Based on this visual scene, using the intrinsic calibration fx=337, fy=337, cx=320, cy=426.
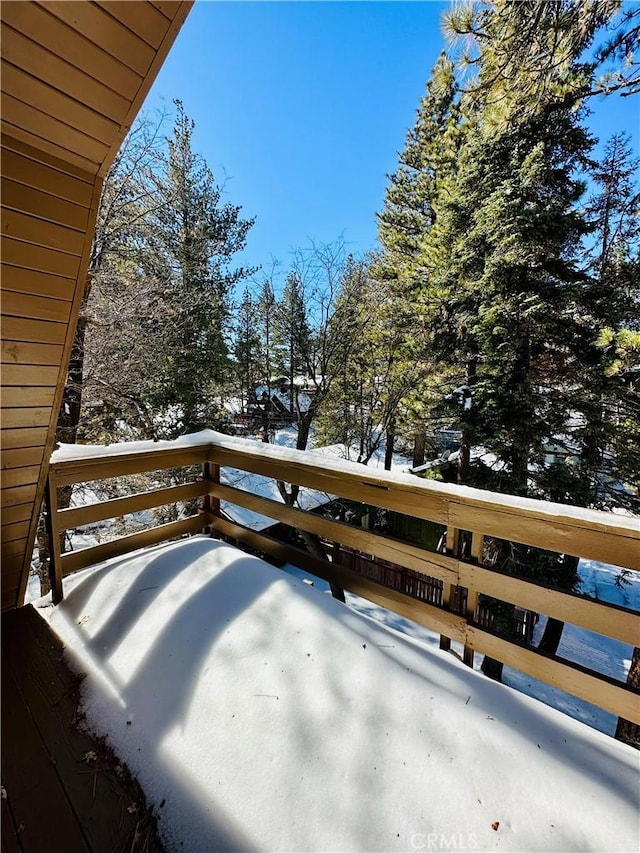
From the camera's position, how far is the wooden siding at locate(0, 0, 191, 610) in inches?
38.5

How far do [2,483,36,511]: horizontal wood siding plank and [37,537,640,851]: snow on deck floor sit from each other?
0.68 metres

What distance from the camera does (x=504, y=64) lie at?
11.0 feet

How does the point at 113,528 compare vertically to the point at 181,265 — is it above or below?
below

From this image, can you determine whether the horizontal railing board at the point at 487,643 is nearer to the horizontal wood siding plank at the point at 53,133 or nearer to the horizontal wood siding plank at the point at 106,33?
the horizontal wood siding plank at the point at 53,133

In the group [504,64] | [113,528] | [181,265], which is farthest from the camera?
[181,265]

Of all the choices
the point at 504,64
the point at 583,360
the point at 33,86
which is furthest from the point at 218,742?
the point at 583,360

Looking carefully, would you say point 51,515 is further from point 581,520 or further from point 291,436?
point 291,436

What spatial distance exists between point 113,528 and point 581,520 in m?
7.60

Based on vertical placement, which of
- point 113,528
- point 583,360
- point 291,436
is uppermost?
point 583,360

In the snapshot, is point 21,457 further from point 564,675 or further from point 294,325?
point 294,325

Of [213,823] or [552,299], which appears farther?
[552,299]

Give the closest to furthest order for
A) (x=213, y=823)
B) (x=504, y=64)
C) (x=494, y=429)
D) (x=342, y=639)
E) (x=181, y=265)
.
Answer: (x=213, y=823) < (x=342, y=639) < (x=504, y=64) < (x=494, y=429) < (x=181, y=265)

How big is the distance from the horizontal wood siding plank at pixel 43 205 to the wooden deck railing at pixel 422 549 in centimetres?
125

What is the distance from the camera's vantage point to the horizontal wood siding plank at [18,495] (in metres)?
1.64
